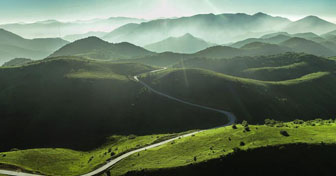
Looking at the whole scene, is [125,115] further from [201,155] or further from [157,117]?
[201,155]

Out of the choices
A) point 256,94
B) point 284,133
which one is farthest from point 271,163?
point 256,94

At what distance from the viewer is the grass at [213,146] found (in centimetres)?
4603

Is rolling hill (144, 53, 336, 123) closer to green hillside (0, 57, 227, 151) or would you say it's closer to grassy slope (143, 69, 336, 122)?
grassy slope (143, 69, 336, 122)

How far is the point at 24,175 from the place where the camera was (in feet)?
168

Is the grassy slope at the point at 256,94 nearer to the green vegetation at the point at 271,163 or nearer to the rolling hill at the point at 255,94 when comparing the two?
the rolling hill at the point at 255,94

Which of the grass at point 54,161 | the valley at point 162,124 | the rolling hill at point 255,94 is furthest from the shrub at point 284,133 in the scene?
the rolling hill at point 255,94

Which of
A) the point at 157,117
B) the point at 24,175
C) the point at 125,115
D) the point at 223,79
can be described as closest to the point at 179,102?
the point at 157,117

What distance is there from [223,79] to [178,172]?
409 ft

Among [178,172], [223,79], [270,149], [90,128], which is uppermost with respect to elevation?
[223,79]

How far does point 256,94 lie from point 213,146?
96762mm

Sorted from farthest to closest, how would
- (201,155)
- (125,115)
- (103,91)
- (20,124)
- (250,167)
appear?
1. (103,91)
2. (125,115)
3. (20,124)
4. (201,155)
5. (250,167)

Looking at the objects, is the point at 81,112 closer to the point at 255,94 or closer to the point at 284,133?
the point at 284,133

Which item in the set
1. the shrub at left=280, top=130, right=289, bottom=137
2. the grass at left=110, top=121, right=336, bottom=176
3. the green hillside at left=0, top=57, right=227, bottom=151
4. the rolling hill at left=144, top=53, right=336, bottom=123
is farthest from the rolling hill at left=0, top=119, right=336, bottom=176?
the rolling hill at left=144, top=53, right=336, bottom=123

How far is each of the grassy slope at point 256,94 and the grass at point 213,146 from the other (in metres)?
54.2
